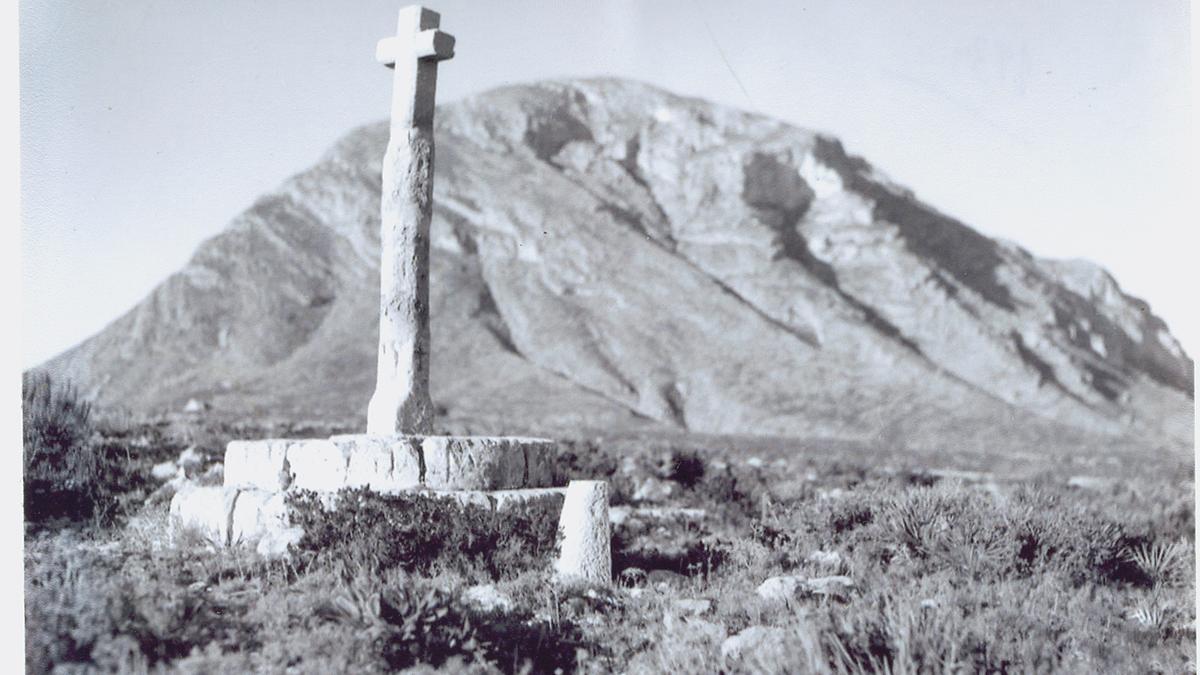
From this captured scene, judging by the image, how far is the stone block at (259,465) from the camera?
946 centimetres

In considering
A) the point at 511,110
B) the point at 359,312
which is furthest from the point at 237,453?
the point at 511,110

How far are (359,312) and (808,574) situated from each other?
59874 millimetres

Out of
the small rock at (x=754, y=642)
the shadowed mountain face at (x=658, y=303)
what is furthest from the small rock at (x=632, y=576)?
the shadowed mountain face at (x=658, y=303)

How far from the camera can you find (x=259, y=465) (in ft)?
31.7

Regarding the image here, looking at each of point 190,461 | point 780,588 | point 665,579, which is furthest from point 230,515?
point 190,461

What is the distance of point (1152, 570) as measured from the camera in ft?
32.5

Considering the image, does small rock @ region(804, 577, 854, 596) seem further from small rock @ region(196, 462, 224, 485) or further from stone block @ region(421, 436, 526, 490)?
small rock @ region(196, 462, 224, 485)

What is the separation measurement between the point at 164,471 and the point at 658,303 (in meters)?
56.6

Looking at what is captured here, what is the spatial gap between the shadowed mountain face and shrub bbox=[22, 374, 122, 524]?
34499 millimetres

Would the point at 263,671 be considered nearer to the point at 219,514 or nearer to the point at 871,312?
the point at 219,514

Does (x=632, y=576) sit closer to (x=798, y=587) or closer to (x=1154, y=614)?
(x=798, y=587)

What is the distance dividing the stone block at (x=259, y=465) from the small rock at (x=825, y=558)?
444 centimetres

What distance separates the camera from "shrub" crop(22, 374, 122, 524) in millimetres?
10742

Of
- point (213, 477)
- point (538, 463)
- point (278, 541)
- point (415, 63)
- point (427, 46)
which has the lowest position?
point (278, 541)
